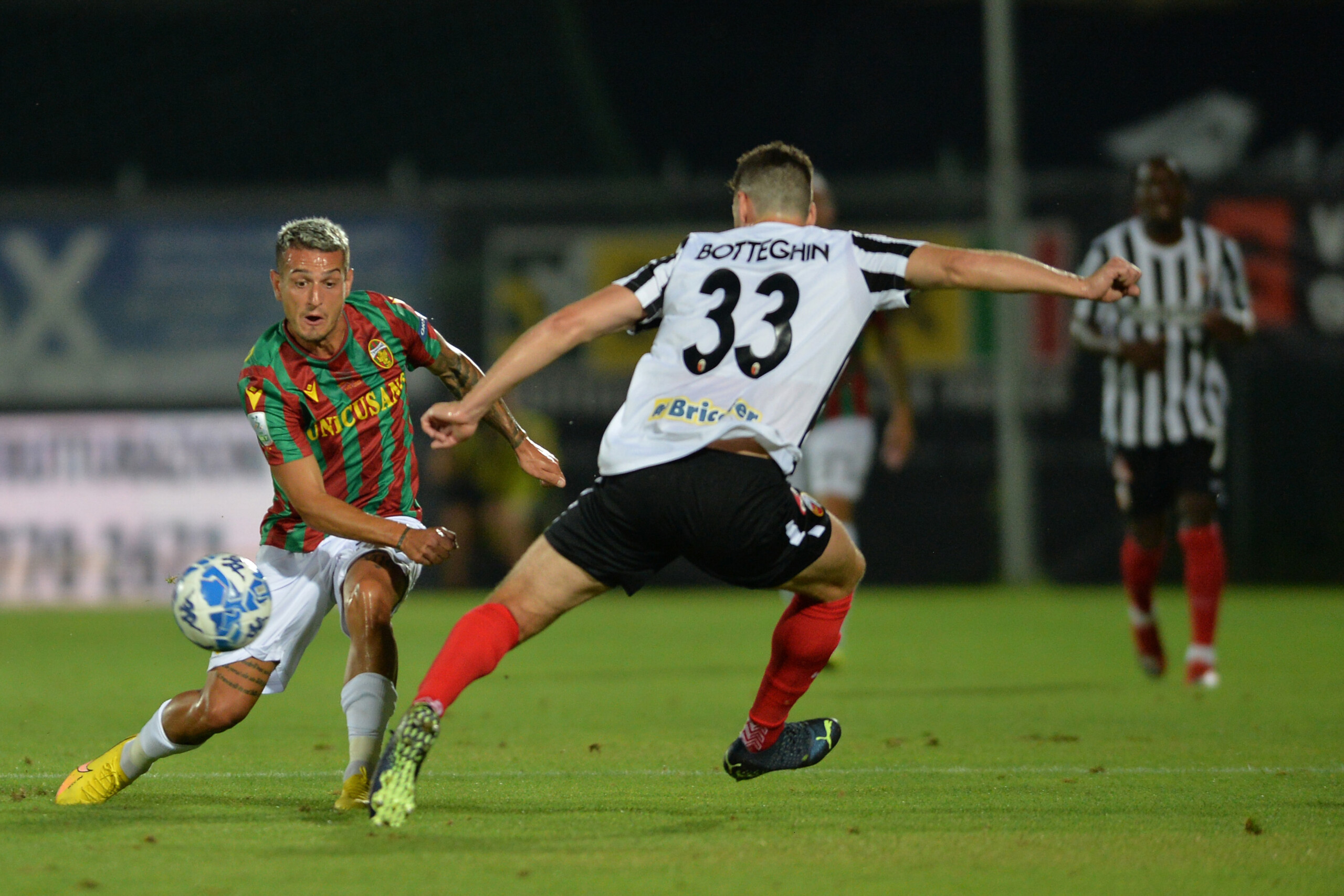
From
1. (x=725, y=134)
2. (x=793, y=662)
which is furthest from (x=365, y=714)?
(x=725, y=134)

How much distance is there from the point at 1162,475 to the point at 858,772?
3.53 metres

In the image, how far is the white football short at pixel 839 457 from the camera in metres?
9.68

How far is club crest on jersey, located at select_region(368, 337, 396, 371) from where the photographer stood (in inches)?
209

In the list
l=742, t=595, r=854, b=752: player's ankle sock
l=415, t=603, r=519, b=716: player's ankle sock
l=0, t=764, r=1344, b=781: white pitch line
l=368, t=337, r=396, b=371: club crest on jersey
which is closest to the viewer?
l=415, t=603, r=519, b=716: player's ankle sock

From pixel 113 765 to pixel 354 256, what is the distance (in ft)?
32.7

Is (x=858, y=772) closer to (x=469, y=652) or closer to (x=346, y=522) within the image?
(x=469, y=652)

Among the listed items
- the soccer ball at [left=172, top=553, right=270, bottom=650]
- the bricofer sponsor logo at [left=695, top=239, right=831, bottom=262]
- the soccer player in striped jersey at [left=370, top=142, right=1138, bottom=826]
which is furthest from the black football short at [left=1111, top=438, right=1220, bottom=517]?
the soccer ball at [left=172, top=553, right=270, bottom=650]

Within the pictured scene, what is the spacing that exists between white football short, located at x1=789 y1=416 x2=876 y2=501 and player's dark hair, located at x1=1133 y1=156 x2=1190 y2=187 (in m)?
1.94

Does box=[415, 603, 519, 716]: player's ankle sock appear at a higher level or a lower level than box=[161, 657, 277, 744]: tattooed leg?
higher

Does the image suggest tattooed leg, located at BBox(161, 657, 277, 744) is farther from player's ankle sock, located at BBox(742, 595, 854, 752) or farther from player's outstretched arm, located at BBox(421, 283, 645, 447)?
player's ankle sock, located at BBox(742, 595, 854, 752)

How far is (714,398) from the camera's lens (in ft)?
15.4

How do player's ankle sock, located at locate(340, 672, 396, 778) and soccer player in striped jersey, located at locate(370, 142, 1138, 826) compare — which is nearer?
soccer player in striped jersey, located at locate(370, 142, 1138, 826)

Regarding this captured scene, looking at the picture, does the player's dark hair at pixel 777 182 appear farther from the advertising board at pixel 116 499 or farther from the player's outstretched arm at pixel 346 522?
the advertising board at pixel 116 499

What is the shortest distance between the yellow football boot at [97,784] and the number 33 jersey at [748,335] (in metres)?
1.61
